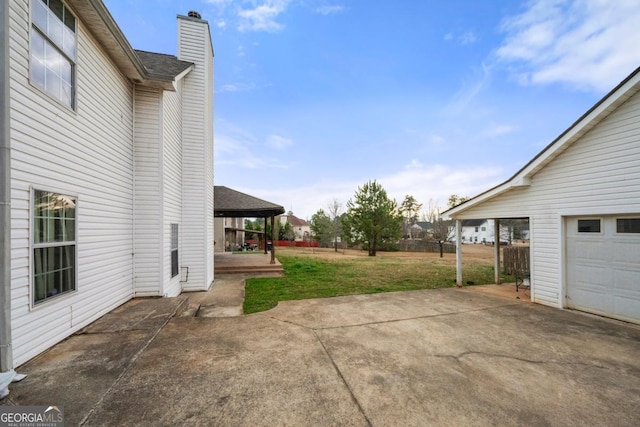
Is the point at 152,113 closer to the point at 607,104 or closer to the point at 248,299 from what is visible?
the point at 248,299

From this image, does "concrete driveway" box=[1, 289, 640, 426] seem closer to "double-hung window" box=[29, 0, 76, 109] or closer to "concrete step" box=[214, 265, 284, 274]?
"double-hung window" box=[29, 0, 76, 109]

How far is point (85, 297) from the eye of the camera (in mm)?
3889

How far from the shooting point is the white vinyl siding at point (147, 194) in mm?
5527

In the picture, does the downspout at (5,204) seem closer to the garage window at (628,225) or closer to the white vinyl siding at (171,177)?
the white vinyl siding at (171,177)

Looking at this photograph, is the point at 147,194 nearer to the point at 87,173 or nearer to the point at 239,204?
the point at 87,173

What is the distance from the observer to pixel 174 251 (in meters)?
6.61

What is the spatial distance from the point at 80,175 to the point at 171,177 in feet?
8.08

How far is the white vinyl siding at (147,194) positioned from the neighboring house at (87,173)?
0.02 metres

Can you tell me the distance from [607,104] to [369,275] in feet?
27.4

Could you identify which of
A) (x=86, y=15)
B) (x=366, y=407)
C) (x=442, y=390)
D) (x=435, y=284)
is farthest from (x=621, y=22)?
(x=86, y=15)

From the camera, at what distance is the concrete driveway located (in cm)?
219

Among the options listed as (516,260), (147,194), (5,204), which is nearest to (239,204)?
(147,194)

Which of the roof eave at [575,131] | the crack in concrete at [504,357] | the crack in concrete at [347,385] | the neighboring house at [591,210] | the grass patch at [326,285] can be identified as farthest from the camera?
the grass patch at [326,285]

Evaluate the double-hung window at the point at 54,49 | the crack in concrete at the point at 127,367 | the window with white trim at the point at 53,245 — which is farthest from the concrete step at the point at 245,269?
the double-hung window at the point at 54,49
